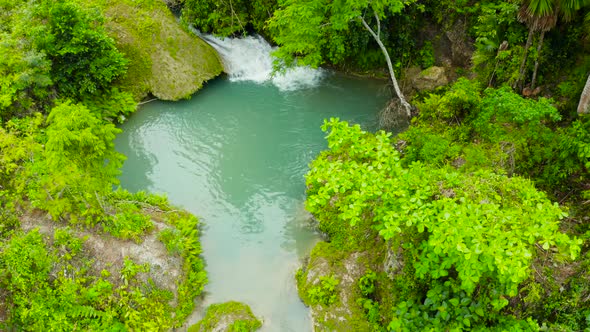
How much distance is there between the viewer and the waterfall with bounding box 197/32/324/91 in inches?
738

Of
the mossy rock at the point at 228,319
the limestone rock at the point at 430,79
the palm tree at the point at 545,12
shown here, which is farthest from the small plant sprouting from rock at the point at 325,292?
the limestone rock at the point at 430,79

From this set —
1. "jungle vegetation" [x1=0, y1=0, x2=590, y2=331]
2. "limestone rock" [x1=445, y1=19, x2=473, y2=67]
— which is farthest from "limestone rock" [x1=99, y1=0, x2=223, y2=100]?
"limestone rock" [x1=445, y1=19, x2=473, y2=67]

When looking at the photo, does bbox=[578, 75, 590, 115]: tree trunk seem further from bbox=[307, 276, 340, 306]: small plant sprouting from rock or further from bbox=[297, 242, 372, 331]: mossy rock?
bbox=[307, 276, 340, 306]: small plant sprouting from rock

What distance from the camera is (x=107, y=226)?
34.6 feet

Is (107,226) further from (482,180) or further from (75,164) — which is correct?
(482,180)

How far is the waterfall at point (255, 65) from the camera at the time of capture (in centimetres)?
1875

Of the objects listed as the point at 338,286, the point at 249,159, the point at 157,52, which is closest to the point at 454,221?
the point at 338,286

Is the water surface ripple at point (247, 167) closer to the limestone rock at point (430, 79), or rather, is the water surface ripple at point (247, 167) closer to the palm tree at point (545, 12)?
the limestone rock at point (430, 79)

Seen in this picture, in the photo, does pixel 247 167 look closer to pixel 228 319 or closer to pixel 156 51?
pixel 228 319

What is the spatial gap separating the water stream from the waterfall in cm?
5

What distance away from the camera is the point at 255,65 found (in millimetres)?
19328

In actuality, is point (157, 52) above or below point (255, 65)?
above

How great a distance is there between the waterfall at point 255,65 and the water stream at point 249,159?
5 cm

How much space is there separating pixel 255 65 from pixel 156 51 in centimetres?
455
